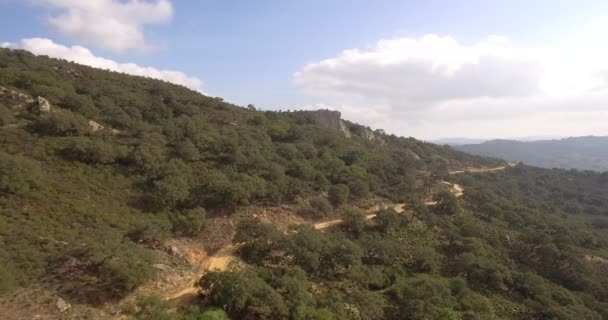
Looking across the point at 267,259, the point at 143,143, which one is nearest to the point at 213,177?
the point at 143,143

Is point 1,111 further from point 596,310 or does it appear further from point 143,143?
point 596,310

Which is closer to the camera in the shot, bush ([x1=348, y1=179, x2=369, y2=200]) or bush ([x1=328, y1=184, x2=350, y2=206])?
bush ([x1=328, y1=184, x2=350, y2=206])

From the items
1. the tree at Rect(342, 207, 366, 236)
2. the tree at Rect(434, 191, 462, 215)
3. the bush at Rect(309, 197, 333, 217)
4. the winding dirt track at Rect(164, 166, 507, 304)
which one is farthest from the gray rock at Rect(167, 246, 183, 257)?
the tree at Rect(434, 191, 462, 215)

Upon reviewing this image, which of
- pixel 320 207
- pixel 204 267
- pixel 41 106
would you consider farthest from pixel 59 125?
pixel 320 207

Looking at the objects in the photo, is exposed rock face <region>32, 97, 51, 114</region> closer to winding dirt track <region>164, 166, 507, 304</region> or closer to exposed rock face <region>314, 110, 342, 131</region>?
winding dirt track <region>164, 166, 507, 304</region>

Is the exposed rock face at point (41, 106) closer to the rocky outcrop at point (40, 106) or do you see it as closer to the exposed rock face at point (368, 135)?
the rocky outcrop at point (40, 106)

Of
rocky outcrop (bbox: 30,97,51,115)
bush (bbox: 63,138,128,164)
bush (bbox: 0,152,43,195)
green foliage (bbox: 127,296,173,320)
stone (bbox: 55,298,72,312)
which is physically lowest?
green foliage (bbox: 127,296,173,320)

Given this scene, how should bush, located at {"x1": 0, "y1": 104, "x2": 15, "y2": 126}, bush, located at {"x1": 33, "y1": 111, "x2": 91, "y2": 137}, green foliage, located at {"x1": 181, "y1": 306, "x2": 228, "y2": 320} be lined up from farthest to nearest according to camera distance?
bush, located at {"x1": 33, "y1": 111, "x2": 91, "y2": 137} < bush, located at {"x1": 0, "y1": 104, "x2": 15, "y2": 126} < green foliage, located at {"x1": 181, "y1": 306, "x2": 228, "y2": 320}

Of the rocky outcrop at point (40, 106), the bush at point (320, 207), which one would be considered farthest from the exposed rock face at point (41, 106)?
the bush at point (320, 207)
